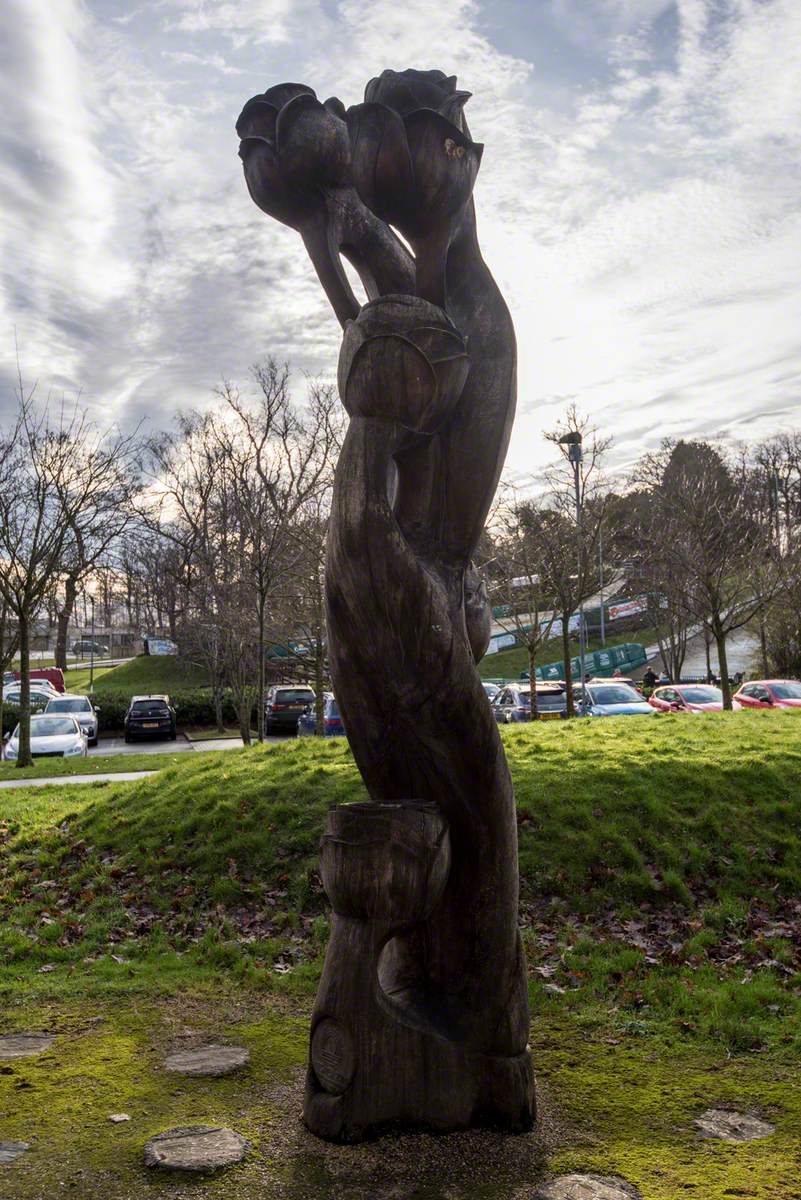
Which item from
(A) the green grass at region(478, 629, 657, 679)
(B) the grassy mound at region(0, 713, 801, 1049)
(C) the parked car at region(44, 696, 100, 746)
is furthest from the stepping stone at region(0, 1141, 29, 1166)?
(A) the green grass at region(478, 629, 657, 679)

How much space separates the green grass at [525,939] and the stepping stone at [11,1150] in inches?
2.1

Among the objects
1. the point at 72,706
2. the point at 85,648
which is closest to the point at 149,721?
the point at 72,706

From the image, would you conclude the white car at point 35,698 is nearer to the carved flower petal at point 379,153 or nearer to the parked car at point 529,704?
the parked car at point 529,704

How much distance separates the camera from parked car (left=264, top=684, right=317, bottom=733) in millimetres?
28222

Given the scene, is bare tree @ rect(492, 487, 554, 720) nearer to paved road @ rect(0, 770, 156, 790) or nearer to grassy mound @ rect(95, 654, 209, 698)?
paved road @ rect(0, 770, 156, 790)

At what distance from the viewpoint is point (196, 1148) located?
11.6 feet

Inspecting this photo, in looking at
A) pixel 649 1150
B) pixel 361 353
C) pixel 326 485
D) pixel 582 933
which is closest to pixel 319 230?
pixel 361 353

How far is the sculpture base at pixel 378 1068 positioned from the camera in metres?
3.53

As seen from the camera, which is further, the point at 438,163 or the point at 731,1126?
the point at 731,1126

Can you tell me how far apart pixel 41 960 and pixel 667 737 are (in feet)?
24.7

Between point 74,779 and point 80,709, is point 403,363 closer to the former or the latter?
point 74,779

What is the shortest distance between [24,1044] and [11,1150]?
4.57 feet

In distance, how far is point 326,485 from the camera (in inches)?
845

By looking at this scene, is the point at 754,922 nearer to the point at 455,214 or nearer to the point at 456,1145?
the point at 456,1145
